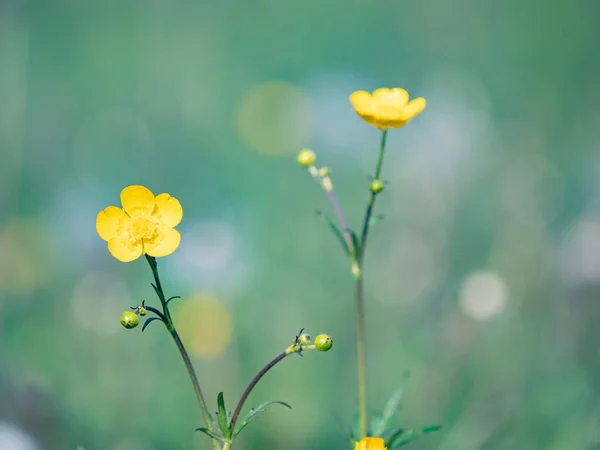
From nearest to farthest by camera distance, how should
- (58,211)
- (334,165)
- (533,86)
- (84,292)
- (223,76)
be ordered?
(84,292), (58,211), (334,165), (533,86), (223,76)

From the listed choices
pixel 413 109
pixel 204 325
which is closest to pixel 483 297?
pixel 204 325

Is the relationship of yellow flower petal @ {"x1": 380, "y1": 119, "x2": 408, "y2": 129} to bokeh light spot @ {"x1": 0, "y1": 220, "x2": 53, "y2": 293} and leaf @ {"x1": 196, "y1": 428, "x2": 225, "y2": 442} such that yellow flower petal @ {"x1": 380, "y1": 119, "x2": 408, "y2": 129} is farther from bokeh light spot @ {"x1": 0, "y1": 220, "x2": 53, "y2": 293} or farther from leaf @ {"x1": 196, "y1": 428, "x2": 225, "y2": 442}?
bokeh light spot @ {"x1": 0, "y1": 220, "x2": 53, "y2": 293}

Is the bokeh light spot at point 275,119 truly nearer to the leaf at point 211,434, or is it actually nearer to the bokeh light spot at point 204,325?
the bokeh light spot at point 204,325

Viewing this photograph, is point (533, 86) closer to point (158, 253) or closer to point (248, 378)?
point (248, 378)

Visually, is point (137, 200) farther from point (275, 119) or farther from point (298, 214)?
point (275, 119)

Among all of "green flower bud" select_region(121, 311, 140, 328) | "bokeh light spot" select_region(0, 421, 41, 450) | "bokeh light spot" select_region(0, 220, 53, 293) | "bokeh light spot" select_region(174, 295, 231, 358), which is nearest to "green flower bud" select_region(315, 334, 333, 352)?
"green flower bud" select_region(121, 311, 140, 328)

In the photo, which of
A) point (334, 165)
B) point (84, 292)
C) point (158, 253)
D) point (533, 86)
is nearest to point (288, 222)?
point (334, 165)
